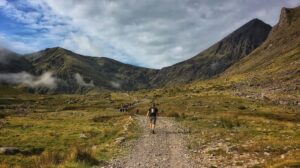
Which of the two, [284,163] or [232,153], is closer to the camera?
[284,163]

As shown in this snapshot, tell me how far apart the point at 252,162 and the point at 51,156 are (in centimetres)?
1339

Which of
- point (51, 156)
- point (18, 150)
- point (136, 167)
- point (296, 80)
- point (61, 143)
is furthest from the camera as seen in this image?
point (296, 80)

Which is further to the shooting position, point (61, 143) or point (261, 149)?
point (61, 143)

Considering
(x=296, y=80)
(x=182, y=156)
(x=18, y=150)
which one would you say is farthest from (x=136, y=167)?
(x=296, y=80)

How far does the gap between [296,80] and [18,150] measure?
168 meters

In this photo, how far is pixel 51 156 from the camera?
85.9ft

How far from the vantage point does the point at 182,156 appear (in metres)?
28.7

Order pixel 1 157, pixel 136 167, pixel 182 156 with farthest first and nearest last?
pixel 1 157, pixel 182 156, pixel 136 167

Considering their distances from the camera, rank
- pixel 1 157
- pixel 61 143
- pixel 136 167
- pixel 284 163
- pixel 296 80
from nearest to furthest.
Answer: pixel 284 163 < pixel 136 167 < pixel 1 157 < pixel 61 143 < pixel 296 80

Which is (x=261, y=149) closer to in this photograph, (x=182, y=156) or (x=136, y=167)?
(x=182, y=156)

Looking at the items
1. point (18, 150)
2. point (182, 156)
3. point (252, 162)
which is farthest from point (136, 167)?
point (18, 150)

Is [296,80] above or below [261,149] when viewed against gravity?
above

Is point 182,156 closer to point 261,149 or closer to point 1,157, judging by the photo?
point 261,149

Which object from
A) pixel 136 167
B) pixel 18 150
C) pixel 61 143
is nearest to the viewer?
pixel 136 167
